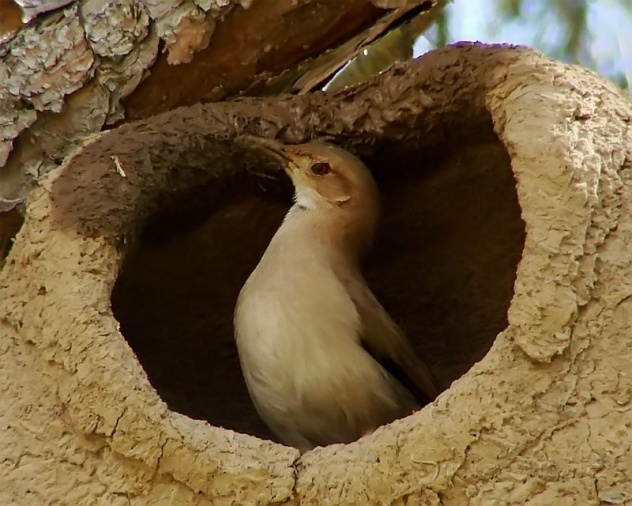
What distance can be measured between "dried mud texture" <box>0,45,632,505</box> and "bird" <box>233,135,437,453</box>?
16 centimetres

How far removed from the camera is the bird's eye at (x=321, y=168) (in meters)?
4.36

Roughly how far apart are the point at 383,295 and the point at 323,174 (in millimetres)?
833

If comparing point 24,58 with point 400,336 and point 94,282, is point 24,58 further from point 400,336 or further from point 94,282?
point 400,336

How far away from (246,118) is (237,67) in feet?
0.65

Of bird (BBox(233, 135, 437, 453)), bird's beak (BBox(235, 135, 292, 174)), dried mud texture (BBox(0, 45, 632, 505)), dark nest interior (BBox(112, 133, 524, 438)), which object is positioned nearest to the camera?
dried mud texture (BBox(0, 45, 632, 505))

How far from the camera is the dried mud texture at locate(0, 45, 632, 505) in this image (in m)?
3.15

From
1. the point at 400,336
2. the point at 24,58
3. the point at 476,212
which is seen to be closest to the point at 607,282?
the point at 400,336

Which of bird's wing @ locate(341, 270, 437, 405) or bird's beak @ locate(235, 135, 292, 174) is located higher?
bird's beak @ locate(235, 135, 292, 174)

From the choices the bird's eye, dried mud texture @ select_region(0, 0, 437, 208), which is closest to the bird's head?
the bird's eye

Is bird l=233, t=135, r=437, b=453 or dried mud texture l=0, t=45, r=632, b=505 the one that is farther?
bird l=233, t=135, r=437, b=453

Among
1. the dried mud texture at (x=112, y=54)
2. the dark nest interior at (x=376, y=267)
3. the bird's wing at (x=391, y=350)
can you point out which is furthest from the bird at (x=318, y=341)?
the dried mud texture at (x=112, y=54)

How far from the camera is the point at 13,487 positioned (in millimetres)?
3402

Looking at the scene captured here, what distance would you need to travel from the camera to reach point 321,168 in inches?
172

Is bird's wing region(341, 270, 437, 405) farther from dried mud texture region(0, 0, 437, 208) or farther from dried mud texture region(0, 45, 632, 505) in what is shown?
dried mud texture region(0, 0, 437, 208)
